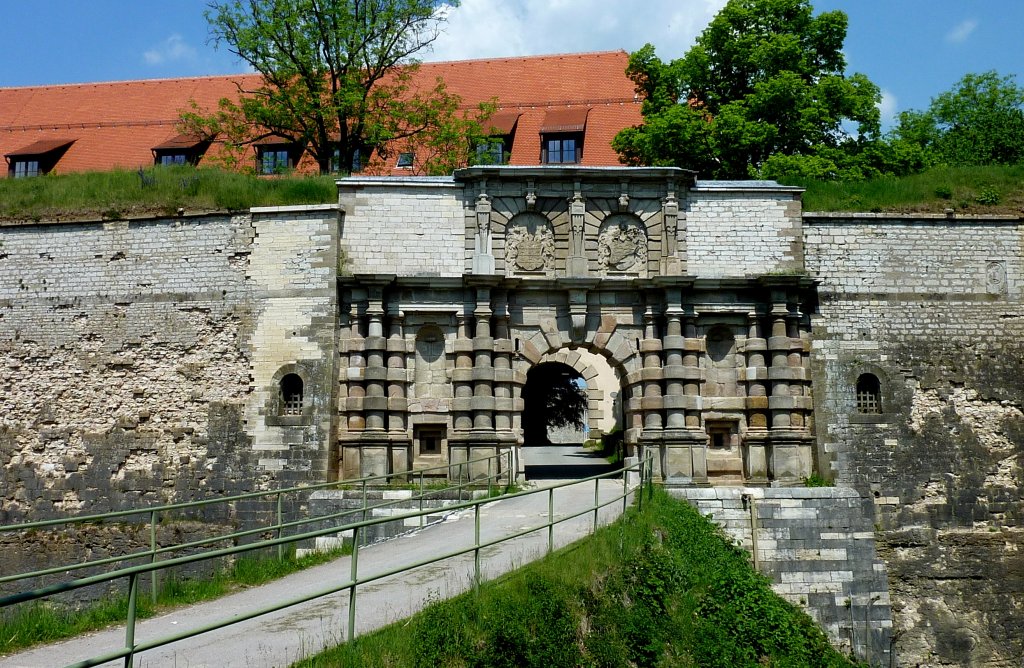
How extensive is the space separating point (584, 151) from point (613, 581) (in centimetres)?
1948

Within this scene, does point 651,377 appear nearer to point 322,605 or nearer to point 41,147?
point 322,605

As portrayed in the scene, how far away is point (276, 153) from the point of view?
29.2 m

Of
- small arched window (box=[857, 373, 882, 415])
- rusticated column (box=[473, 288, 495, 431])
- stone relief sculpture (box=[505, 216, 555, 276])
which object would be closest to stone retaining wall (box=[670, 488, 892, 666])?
small arched window (box=[857, 373, 882, 415])

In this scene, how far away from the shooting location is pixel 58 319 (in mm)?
20031

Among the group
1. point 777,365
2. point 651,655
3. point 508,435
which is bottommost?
point 651,655

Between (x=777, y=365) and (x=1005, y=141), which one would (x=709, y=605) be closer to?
(x=777, y=365)

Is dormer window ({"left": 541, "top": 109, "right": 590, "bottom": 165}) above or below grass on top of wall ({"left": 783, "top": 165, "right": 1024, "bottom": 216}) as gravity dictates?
above

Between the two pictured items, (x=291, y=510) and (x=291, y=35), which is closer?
(x=291, y=510)

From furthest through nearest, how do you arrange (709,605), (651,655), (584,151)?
(584,151) < (709,605) < (651,655)

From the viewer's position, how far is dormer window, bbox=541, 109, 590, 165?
29.0 metres

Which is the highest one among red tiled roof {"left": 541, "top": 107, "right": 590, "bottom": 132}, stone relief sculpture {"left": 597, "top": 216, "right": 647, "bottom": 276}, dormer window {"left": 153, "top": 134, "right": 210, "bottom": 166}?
red tiled roof {"left": 541, "top": 107, "right": 590, "bottom": 132}

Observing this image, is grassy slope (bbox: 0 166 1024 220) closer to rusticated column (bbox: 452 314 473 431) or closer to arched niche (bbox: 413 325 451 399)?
arched niche (bbox: 413 325 451 399)

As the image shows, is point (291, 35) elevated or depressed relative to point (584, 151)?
elevated

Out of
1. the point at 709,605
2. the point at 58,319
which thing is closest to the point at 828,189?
the point at 709,605
